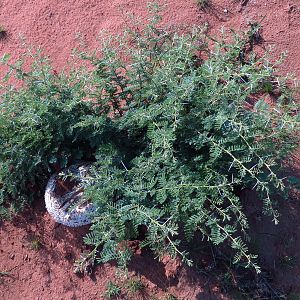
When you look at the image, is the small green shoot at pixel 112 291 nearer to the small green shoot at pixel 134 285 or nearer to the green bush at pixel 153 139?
the small green shoot at pixel 134 285

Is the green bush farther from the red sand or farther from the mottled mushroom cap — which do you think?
the red sand

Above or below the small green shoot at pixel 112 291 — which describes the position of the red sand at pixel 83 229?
above

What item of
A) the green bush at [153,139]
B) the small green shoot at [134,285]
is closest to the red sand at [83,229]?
the small green shoot at [134,285]

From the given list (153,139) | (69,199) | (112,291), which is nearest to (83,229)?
(69,199)

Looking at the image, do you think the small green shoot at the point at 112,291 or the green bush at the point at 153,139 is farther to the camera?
the small green shoot at the point at 112,291

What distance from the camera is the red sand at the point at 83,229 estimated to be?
14.4 feet

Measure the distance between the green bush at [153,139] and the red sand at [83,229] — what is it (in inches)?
23.0

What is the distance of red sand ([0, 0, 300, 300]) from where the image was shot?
438cm

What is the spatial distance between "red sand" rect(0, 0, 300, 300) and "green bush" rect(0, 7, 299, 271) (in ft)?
1.92

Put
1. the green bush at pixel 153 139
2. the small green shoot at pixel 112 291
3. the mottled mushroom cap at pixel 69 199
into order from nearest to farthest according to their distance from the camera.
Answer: the green bush at pixel 153 139 → the mottled mushroom cap at pixel 69 199 → the small green shoot at pixel 112 291

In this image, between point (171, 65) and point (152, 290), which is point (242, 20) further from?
point (152, 290)

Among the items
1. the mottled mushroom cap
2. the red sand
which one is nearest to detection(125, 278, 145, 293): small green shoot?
the red sand

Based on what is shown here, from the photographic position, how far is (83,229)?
4426 millimetres

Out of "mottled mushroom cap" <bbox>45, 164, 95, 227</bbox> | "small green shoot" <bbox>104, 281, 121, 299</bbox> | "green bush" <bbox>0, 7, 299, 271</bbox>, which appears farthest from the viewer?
"small green shoot" <bbox>104, 281, 121, 299</bbox>
